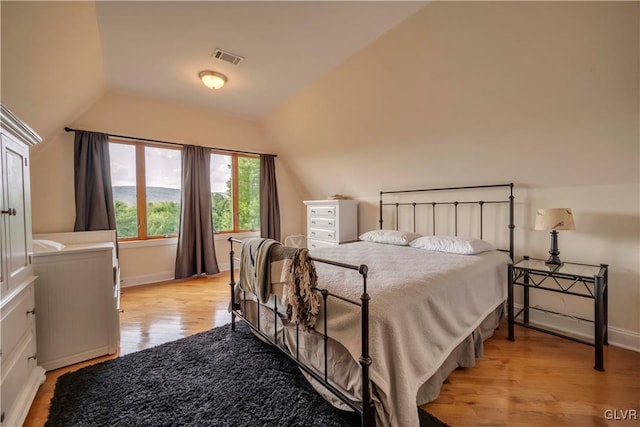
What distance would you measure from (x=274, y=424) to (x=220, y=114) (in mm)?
4342

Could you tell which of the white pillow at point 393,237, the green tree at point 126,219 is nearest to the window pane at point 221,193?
the green tree at point 126,219

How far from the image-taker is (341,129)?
3.78m

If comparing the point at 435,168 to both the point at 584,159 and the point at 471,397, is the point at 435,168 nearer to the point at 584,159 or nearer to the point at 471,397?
the point at 584,159

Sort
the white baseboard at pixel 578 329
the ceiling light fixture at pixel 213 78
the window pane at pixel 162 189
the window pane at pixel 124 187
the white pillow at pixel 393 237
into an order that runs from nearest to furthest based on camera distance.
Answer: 1. the white baseboard at pixel 578 329
2. the ceiling light fixture at pixel 213 78
3. the white pillow at pixel 393 237
4. the window pane at pixel 124 187
5. the window pane at pixel 162 189

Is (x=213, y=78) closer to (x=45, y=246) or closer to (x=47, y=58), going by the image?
(x=47, y=58)

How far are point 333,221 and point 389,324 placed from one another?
9.81ft

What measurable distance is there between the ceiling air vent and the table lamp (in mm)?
3184

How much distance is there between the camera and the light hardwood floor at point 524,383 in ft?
5.32

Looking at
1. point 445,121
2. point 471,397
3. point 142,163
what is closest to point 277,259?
point 471,397

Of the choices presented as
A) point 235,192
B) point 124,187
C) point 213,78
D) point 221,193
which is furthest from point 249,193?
point 213,78

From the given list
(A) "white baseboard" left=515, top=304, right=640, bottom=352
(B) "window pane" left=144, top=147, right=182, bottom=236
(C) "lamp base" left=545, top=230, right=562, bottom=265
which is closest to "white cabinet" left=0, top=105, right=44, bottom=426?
(B) "window pane" left=144, top=147, right=182, bottom=236

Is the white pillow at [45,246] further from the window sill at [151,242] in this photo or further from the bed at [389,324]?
the bed at [389,324]

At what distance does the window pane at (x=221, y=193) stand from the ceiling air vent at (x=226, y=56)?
2.28 meters

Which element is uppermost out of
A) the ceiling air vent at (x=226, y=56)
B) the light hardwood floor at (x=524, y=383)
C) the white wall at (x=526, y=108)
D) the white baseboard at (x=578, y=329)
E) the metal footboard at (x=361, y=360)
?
the ceiling air vent at (x=226, y=56)
